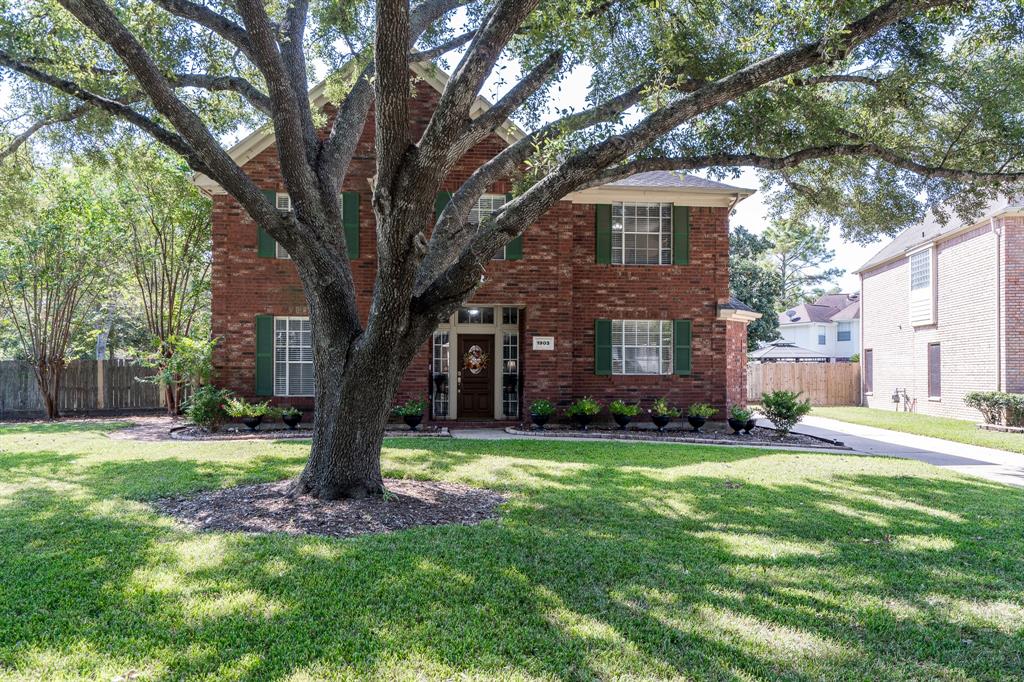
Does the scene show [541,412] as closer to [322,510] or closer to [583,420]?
[583,420]

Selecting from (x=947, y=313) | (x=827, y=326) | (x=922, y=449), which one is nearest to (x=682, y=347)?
(x=922, y=449)

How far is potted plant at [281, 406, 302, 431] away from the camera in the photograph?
1138 cm

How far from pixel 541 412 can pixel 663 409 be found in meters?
2.50

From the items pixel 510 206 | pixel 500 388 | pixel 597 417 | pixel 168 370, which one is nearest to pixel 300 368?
pixel 168 370

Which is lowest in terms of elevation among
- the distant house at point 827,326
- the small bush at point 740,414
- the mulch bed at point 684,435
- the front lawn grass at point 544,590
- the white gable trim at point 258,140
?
the mulch bed at point 684,435

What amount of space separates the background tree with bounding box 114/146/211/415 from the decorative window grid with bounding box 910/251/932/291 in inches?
816

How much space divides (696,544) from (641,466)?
3.46 m

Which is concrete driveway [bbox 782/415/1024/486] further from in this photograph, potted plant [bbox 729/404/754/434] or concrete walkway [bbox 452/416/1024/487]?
potted plant [bbox 729/404/754/434]

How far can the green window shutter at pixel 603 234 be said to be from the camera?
12945 millimetres

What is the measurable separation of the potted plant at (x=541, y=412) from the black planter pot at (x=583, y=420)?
20.5 inches

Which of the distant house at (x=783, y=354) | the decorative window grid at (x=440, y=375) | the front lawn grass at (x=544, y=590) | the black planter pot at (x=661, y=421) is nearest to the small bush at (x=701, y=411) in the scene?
the black planter pot at (x=661, y=421)

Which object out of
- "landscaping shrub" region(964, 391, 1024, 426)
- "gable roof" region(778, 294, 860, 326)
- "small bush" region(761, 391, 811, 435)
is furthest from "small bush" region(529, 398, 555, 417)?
"gable roof" region(778, 294, 860, 326)

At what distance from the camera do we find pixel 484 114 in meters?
5.85

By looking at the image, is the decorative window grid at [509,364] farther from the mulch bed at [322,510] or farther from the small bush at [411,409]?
the mulch bed at [322,510]
